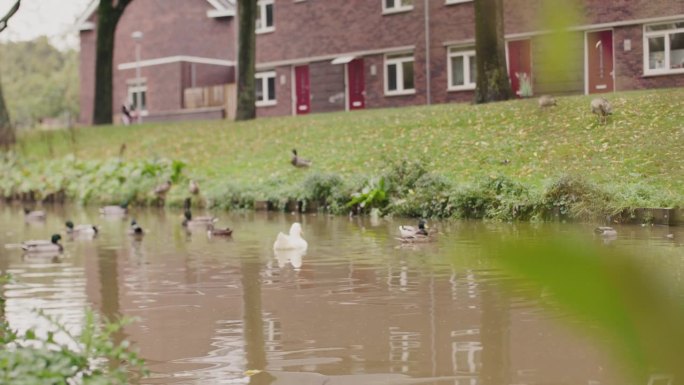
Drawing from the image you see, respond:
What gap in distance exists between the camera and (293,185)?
2214 cm

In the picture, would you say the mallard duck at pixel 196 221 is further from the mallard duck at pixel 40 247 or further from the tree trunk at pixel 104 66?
the tree trunk at pixel 104 66

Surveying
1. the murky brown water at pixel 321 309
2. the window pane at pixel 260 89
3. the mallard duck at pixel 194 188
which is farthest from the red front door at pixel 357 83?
the murky brown water at pixel 321 309

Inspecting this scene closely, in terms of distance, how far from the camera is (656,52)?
3064 cm

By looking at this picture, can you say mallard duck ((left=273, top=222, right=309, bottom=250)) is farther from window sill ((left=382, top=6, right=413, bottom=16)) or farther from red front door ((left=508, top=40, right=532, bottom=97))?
window sill ((left=382, top=6, right=413, bottom=16))

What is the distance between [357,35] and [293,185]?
17.3 meters

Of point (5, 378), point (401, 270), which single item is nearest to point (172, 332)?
point (401, 270)

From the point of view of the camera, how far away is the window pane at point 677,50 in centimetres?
3009

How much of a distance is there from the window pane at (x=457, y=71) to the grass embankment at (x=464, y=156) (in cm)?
627

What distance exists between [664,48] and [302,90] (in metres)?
15.9

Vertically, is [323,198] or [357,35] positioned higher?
[357,35]

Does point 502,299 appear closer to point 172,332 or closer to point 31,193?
point 172,332

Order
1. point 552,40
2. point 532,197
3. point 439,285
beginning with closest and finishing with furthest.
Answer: point 552,40
point 439,285
point 532,197

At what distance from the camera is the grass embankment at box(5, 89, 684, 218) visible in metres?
16.3

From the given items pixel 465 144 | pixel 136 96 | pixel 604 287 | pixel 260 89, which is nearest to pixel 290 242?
pixel 465 144
